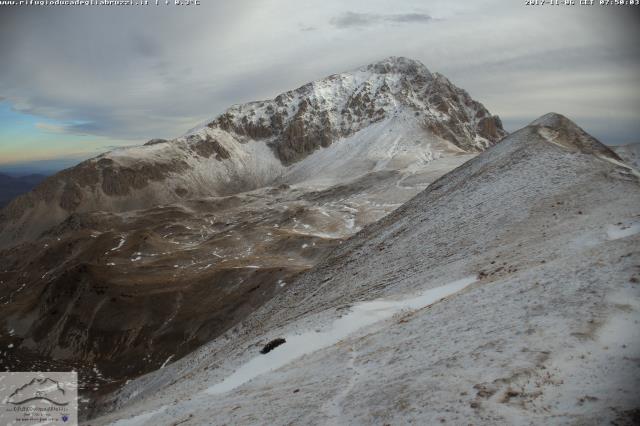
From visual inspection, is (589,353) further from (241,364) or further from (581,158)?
(581,158)

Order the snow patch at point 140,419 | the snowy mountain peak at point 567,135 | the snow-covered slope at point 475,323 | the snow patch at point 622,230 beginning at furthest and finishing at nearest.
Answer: the snowy mountain peak at point 567,135
the snow patch at point 140,419
the snow patch at point 622,230
the snow-covered slope at point 475,323

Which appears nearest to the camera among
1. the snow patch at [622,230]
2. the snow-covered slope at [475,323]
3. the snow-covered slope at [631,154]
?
the snow-covered slope at [475,323]

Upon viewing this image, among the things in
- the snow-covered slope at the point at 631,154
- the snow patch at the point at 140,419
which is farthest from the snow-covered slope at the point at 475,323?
the snow-covered slope at the point at 631,154

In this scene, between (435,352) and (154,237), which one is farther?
(154,237)

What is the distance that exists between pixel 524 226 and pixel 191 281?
56731 millimetres

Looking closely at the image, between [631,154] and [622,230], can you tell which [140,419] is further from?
[631,154]

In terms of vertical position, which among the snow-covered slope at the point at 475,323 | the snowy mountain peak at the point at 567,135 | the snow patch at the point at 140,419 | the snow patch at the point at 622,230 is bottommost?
the snow patch at the point at 140,419

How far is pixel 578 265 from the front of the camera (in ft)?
52.7

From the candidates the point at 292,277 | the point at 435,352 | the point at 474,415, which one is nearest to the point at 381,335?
the point at 435,352

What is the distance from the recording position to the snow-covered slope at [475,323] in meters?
10.9

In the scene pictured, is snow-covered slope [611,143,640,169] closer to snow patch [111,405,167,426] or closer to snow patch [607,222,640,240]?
snow patch [607,222,640,240]

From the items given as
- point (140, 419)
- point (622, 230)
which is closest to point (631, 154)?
point (622, 230)

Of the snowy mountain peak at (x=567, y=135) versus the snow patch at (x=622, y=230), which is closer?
the snow patch at (x=622, y=230)

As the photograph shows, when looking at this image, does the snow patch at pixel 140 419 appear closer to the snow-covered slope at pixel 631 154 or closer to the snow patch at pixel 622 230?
the snow patch at pixel 622 230
